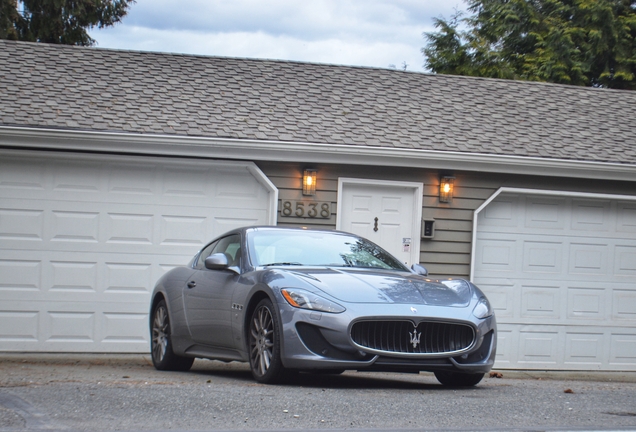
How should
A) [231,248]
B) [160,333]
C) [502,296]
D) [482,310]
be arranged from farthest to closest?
[502,296] → [160,333] → [231,248] → [482,310]

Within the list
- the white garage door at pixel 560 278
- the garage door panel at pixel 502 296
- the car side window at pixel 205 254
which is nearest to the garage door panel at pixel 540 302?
the white garage door at pixel 560 278

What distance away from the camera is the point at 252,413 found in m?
4.96

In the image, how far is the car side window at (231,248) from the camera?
766 centimetres

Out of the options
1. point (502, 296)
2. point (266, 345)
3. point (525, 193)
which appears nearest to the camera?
point (266, 345)

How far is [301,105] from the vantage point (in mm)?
12727

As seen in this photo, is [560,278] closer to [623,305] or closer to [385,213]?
[623,305]

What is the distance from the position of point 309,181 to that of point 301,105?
1678mm

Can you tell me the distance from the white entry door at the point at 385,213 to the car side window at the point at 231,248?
357 centimetres

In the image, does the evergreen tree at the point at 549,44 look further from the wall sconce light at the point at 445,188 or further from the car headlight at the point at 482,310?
the car headlight at the point at 482,310

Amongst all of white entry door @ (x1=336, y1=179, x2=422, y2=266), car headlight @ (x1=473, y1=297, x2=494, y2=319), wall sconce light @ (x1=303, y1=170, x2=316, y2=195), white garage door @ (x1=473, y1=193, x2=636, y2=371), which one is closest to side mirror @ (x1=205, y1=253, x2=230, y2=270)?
car headlight @ (x1=473, y1=297, x2=494, y2=319)

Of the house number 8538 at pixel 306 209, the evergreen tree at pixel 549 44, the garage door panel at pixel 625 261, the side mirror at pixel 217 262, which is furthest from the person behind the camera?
the evergreen tree at pixel 549 44

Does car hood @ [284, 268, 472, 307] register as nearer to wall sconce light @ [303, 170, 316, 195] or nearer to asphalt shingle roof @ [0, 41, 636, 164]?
wall sconce light @ [303, 170, 316, 195]

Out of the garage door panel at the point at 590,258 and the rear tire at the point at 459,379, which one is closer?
the rear tire at the point at 459,379

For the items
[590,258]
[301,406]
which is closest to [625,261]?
[590,258]
